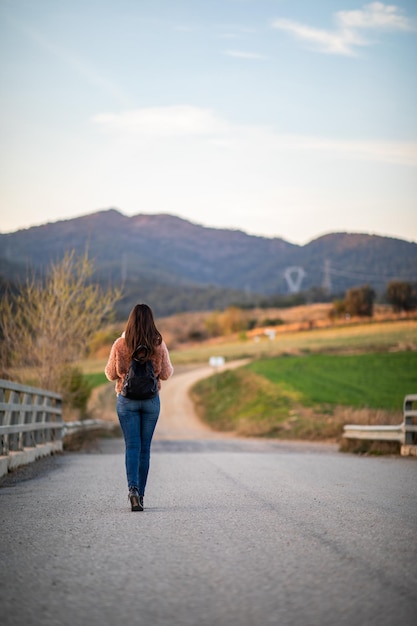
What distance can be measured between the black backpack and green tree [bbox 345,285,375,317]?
251 ft

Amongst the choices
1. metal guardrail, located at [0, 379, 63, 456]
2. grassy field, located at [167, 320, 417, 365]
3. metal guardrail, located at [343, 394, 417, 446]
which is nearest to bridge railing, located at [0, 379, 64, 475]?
metal guardrail, located at [0, 379, 63, 456]

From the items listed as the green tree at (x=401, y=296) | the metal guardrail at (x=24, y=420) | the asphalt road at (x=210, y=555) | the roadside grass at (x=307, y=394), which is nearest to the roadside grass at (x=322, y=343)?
the green tree at (x=401, y=296)

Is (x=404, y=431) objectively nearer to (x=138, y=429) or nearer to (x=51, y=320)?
(x=51, y=320)

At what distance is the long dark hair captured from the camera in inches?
346

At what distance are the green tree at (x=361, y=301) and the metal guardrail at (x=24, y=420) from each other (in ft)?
223

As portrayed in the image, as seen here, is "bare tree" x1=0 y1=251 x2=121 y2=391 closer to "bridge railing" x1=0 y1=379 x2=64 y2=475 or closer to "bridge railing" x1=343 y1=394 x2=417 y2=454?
"bridge railing" x1=0 y1=379 x2=64 y2=475

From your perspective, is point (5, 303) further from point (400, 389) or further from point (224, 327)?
point (224, 327)

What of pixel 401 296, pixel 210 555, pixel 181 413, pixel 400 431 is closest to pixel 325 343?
pixel 401 296

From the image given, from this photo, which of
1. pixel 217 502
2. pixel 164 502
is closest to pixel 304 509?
pixel 217 502

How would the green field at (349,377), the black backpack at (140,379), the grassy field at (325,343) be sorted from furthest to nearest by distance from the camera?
the grassy field at (325,343) < the green field at (349,377) < the black backpack at (140,379)

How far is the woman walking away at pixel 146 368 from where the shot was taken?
28.9ft

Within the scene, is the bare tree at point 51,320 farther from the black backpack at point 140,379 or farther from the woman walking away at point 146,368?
the black backpack at point 140,379

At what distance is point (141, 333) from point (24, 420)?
5.88m

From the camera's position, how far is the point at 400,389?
47.5 metres
